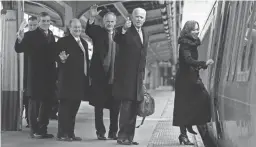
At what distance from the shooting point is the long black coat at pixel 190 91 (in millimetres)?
6004

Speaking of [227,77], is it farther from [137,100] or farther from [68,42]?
[68,42]

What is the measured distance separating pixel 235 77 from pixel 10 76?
514cm

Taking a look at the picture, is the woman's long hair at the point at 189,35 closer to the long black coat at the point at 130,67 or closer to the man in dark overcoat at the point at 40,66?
the long black coat at the point at 130,67

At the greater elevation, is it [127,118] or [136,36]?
[136,36]

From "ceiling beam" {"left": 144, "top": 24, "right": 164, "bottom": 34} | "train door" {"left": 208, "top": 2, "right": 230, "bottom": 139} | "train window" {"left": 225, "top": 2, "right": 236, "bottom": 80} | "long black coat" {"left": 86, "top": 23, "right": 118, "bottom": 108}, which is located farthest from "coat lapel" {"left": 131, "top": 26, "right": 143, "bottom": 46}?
"ceiling beam" {"left": 144, "top": 24, "right": 164, "bottom": 34}

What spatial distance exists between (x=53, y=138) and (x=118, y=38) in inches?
77.2

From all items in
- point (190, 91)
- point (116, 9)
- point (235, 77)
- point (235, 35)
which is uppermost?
point (116, 9)

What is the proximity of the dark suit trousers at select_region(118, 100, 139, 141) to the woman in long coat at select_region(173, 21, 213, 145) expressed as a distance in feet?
1.76

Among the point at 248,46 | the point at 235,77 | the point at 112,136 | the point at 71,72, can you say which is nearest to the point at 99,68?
the point at 71,72

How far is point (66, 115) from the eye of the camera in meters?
6.63

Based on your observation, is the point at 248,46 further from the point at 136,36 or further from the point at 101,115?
the point at 101,115

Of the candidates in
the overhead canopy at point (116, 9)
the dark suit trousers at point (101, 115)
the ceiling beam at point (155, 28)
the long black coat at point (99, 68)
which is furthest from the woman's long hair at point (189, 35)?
the ceiling beam at point (155, 28)

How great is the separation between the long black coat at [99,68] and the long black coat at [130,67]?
1.77 feet

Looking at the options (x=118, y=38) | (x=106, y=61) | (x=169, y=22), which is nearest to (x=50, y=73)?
(x=106, y=61)
